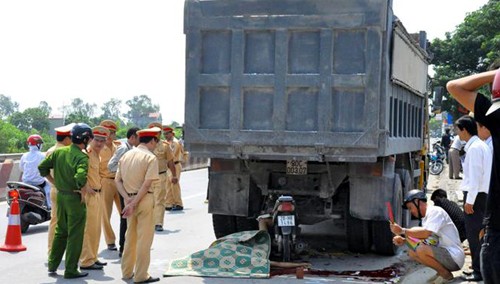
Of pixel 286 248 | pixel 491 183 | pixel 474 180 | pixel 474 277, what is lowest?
pixel 474 277

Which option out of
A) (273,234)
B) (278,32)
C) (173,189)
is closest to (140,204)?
(273,234)

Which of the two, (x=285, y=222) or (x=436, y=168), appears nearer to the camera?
(x=285, y=222)

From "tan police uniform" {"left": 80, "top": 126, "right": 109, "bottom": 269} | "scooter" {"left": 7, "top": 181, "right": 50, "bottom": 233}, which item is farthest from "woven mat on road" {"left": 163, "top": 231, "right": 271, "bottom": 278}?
"scooter" {"left": 7, "top": 181, "right": 50, "bottom": 233}

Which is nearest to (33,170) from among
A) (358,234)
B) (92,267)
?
(92,267)

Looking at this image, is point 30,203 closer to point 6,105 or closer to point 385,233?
point 385,233

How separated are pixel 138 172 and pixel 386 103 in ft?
9.68

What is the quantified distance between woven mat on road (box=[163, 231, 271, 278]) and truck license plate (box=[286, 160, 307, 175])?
34.9 inches

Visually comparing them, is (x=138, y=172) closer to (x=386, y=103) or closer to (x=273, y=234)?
(x=273, y=234)

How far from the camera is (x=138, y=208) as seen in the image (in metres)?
7.52

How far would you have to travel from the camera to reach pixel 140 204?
24.6 ft

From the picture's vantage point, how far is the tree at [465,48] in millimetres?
31625

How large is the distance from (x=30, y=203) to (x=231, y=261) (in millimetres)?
4186

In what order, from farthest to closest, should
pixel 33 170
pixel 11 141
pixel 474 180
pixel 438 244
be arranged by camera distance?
pixel 11 141 < pixel 33 170 < pixel 438 244 < pixel 474 180

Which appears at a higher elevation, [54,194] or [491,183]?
[491,183]
